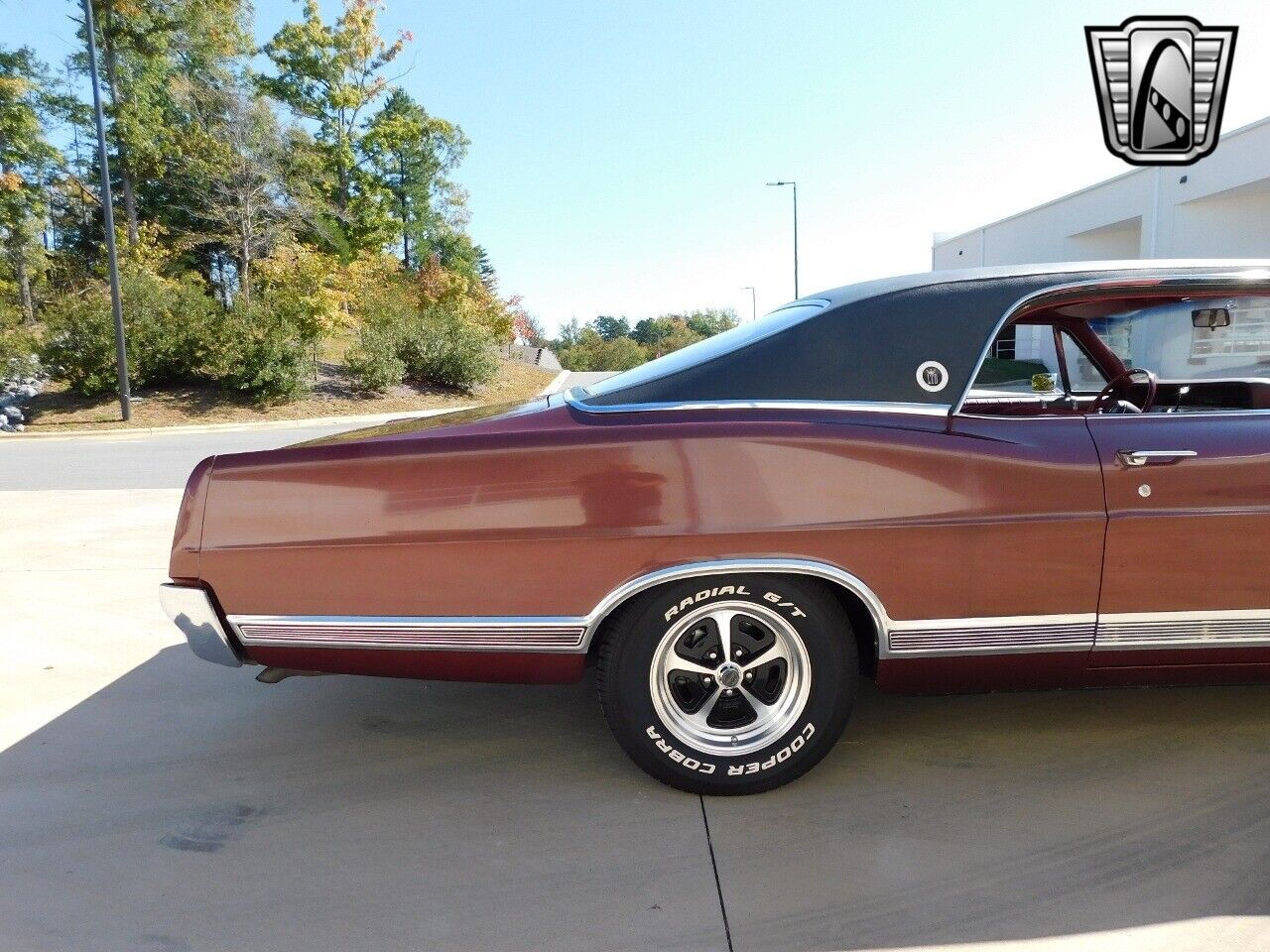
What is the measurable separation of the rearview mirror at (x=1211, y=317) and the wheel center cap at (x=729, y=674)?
2.13 meters

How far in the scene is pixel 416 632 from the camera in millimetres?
2541

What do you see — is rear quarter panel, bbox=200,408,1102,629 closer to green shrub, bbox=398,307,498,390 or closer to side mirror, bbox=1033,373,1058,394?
side mirror, bbox=1033,373,1058,394

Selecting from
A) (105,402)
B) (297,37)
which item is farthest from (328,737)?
A: (297,37)

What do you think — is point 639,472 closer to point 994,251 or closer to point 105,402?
point 105,402

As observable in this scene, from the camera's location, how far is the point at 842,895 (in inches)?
86.6

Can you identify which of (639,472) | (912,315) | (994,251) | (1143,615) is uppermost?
(994,251)

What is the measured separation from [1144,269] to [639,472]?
164 cm

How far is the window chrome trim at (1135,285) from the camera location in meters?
2.64

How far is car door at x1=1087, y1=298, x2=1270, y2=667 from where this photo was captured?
8.30 ft

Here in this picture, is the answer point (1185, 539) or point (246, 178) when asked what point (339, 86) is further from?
point (1185, 539)

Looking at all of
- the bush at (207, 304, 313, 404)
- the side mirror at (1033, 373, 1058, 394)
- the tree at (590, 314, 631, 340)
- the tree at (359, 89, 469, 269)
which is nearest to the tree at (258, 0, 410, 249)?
the tree at (359, 89, 469, 269)

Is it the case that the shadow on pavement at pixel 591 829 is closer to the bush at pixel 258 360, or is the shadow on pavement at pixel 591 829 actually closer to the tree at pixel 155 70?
the bush at pixel 258 360

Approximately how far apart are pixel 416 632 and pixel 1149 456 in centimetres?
208

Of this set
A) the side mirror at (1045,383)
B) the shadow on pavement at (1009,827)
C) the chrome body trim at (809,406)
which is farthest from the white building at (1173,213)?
the chrome body trim at (809,406)
